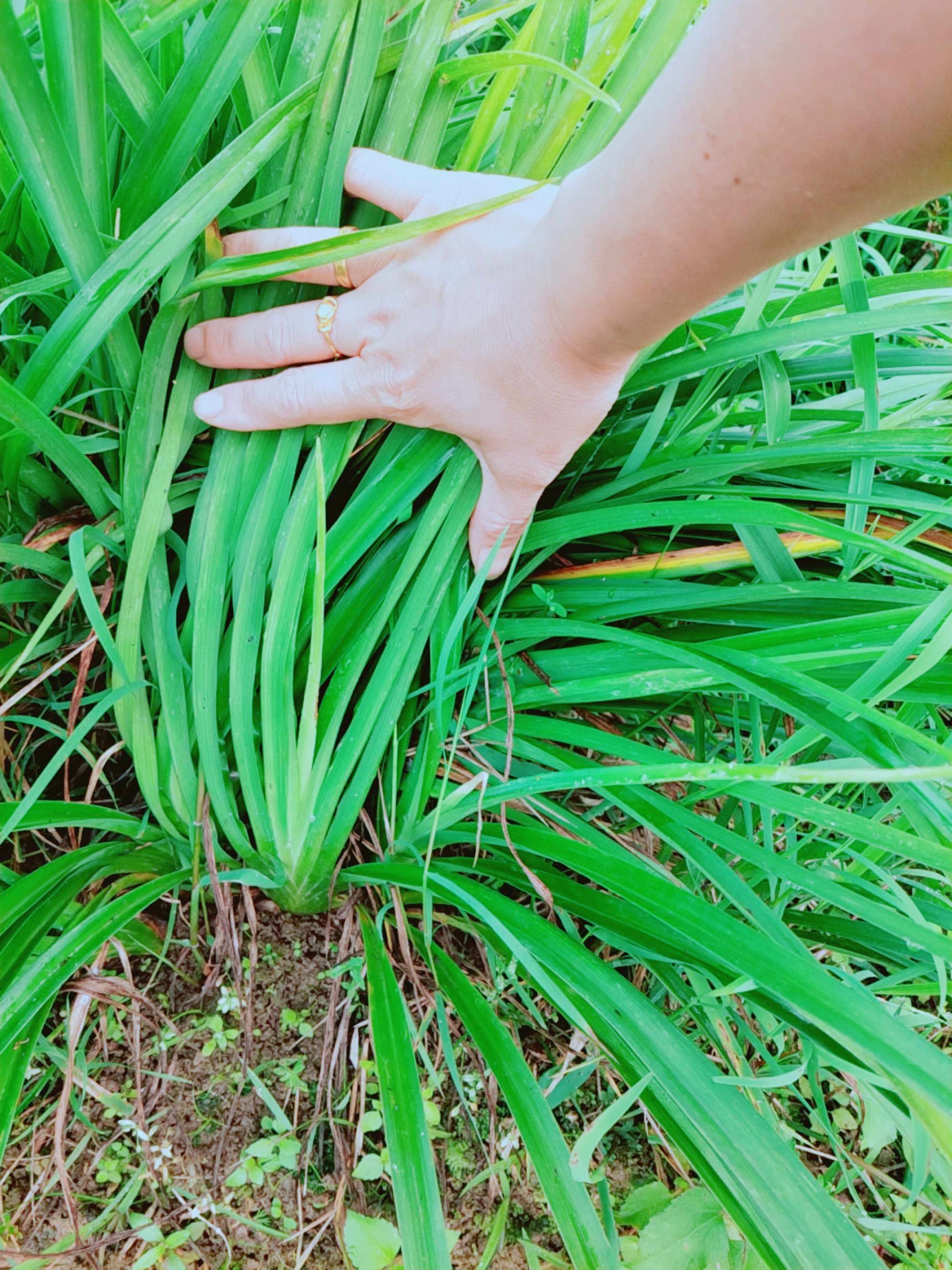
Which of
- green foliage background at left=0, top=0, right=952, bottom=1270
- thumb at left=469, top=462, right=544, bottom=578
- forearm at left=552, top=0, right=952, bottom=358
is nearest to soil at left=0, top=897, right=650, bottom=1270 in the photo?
green foliage background at left=0, top=0, right=952, bottom=1270

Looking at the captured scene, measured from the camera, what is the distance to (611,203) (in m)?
0.48

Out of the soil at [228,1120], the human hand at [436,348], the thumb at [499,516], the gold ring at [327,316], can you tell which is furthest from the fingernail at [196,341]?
the soil at [228,1120]

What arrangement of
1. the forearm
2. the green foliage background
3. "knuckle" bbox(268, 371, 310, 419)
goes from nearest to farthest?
the forearm, the green foliage background, "knuckle" bbox(268, 371, 310, 419)

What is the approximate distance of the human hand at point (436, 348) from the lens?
580 mm

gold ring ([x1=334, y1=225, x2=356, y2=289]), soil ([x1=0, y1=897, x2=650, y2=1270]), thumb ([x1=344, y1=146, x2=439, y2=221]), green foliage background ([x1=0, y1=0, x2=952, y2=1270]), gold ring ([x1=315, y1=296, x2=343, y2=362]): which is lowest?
soil ([x1=0, y1=897, x2=650, y2=1270])

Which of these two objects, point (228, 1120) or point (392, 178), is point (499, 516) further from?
point (228, 1120)

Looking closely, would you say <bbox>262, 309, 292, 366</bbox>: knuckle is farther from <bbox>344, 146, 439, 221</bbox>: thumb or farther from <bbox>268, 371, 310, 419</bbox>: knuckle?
<bbox>344, 146, 439, 221</bbox>: thumb

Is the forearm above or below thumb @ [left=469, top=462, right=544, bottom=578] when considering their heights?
above

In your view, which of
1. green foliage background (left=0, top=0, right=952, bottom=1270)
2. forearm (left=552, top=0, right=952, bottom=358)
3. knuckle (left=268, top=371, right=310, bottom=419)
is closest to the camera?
forearm (left=552, top=0, right=952, bottom=358)

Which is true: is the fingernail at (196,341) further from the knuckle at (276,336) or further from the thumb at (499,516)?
the thumb at (499,516)

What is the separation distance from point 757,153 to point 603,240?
110 mm

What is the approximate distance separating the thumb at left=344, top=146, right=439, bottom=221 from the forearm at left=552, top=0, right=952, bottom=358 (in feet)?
0.50

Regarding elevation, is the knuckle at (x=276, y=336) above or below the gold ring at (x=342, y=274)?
below

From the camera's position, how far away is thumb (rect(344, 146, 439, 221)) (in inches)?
23.6
